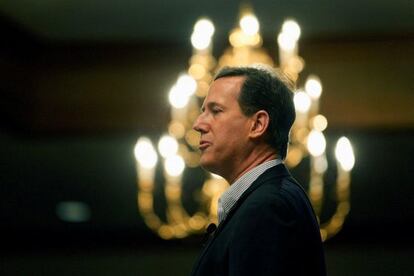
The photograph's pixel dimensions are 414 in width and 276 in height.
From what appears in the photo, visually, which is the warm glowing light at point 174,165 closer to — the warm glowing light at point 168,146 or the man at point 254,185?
the warm glowing light at point 168,146

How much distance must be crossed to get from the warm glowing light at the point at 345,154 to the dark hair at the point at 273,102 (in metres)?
2.82

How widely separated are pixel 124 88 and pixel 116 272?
2.45 metres

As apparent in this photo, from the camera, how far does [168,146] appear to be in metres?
4.77

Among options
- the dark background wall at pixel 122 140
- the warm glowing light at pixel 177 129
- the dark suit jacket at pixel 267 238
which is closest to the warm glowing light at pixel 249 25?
the warm glowing light at pixel 177 129

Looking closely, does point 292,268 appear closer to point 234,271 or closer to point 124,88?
point 234,271

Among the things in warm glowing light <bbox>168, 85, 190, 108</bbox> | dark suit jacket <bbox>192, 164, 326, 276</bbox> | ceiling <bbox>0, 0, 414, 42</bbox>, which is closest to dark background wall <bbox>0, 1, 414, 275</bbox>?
ceiling <bbox>0, 0, 414, 42</bbox>

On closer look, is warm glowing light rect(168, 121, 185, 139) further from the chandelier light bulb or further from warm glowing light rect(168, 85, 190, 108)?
the chandelier light bulb

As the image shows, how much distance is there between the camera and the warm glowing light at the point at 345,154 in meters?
4.71

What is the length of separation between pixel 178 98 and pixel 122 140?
3.70 meters

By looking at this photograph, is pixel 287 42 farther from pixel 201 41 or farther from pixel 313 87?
pixel 201 41

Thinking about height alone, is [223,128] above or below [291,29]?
below

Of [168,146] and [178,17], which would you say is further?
[178,17]

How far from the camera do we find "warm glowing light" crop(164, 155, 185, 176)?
4809mm

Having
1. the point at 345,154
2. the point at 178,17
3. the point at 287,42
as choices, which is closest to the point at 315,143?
the point at 345,154
